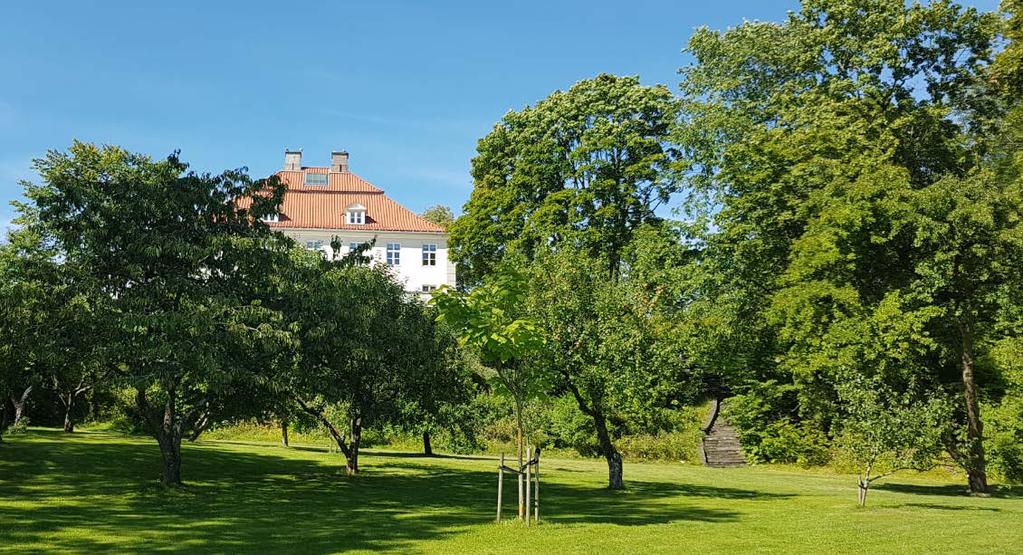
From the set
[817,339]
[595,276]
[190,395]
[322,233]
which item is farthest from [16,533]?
[322,233]

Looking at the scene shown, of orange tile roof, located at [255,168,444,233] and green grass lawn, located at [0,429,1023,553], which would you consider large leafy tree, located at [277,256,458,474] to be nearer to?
green grass lawn, located at [0,429,1023,553]

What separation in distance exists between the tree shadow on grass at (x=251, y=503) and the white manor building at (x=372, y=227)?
3517 cm

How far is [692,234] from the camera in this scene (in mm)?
39969

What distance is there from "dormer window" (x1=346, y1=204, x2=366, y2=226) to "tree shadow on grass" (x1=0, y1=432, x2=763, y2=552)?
36413 millimetres

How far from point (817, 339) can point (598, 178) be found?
20944 millimetres

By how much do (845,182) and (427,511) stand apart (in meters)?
21.2

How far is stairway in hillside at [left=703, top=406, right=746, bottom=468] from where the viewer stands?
41.8 m

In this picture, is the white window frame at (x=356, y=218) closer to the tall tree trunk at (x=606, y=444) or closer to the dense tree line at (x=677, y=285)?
the dense tree line at (x=677, y=285)

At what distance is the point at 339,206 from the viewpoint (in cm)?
6950

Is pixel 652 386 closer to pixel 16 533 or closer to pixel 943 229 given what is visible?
pixel 943 229

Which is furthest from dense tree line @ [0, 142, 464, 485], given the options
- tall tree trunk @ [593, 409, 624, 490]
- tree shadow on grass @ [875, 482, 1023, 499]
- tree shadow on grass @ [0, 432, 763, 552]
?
tree shadow on grass @ [875, 482, 1023, 499]

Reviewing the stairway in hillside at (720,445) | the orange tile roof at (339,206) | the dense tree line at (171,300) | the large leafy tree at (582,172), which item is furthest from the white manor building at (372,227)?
the dense tree line at (171,300)

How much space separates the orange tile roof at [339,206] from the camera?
224ft

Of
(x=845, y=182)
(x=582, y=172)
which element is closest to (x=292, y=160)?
(x=582, y=172)
